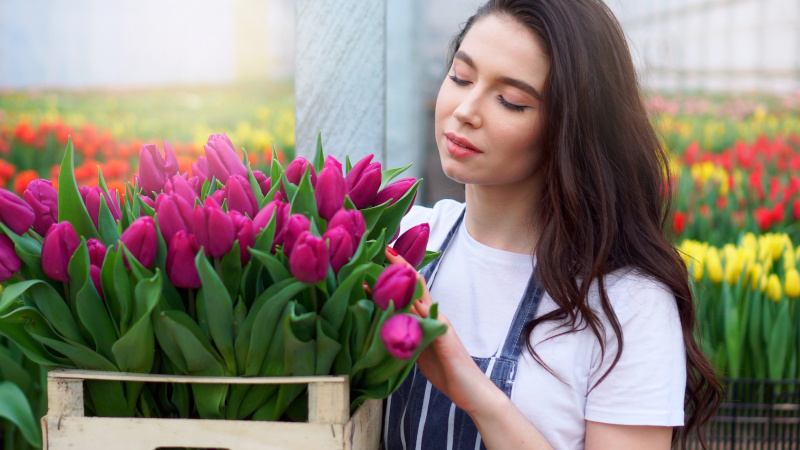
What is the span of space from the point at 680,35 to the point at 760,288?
522cm

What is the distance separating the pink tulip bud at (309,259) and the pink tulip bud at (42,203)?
1.17ft

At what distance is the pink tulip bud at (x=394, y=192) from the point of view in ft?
3.29

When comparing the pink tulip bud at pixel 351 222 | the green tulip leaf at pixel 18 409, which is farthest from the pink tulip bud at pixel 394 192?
the green tulip leaf at pixel 18 409

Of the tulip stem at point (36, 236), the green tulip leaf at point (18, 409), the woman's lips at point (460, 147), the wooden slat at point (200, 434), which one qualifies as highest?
the woman's lips at point (460, 147)

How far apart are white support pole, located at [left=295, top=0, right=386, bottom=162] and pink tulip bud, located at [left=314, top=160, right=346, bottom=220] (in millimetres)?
636

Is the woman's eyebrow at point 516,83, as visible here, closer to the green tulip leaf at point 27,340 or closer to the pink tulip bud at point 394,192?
the pink tulip bud at point 394,192

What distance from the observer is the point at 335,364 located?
86 cm

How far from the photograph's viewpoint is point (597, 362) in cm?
129

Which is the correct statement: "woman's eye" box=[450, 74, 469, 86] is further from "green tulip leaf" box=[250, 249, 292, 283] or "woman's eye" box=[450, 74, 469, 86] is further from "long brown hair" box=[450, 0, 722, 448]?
"green tulip leaf" box=[250, 249, 292, 283]

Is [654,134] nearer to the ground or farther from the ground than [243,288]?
farther from the ground

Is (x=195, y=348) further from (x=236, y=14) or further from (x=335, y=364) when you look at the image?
(x=236, y=14)

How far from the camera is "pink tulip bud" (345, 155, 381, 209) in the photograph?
98cm

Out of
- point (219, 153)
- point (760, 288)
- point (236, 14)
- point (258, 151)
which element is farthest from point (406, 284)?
point (236, 14)

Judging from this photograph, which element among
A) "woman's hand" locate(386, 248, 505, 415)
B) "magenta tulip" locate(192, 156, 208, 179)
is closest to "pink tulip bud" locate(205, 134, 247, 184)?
"magenta tulip" locate(192, 156, 208, 179)
